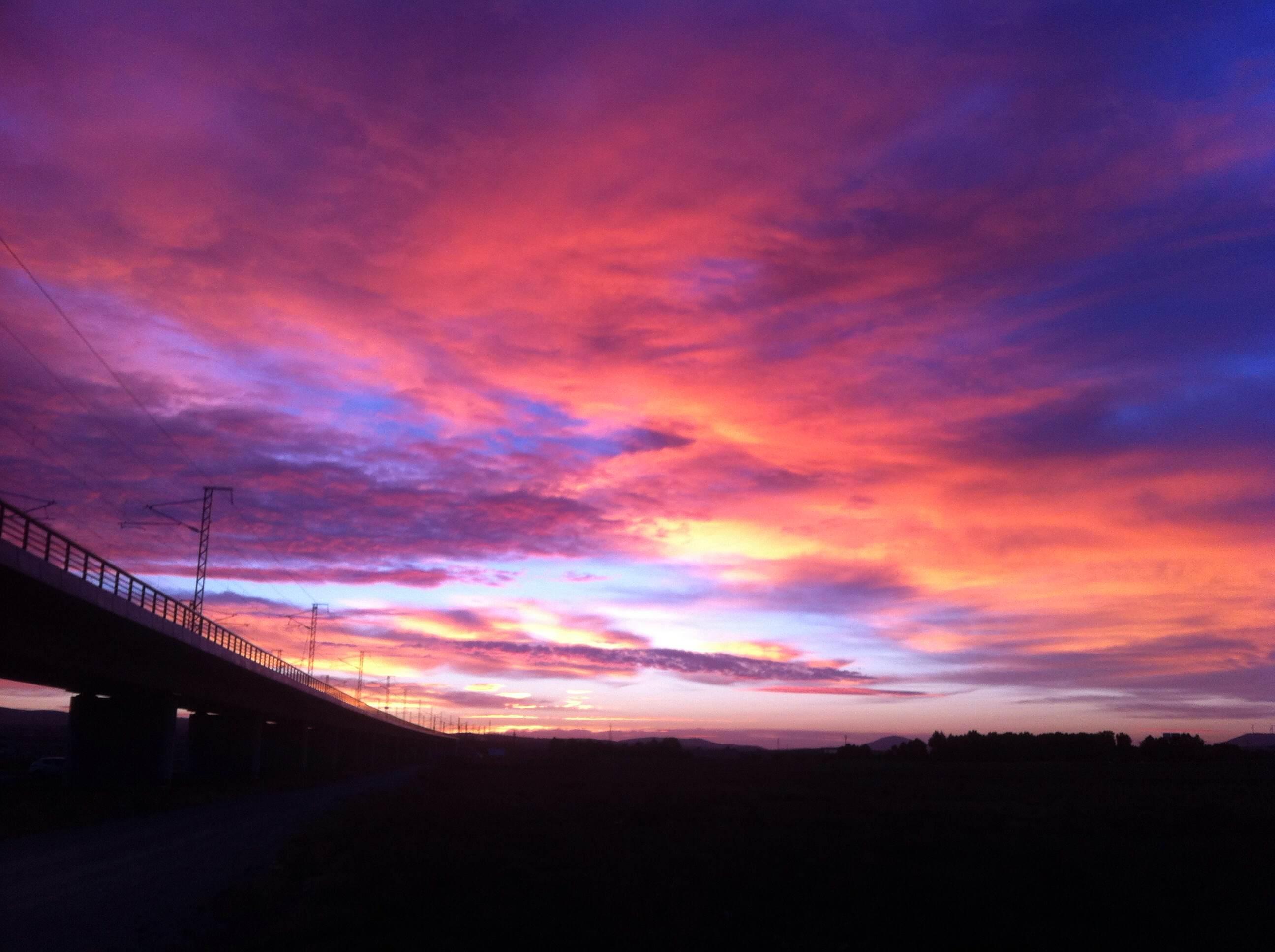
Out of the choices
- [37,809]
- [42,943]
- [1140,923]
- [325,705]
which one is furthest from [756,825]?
[325,705]

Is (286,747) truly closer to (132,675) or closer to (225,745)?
(225,745)

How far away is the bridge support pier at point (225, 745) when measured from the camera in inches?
2776

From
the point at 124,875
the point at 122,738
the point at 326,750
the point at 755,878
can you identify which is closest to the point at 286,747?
the point at 326,750

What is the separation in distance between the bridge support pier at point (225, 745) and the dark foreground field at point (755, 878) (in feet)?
119

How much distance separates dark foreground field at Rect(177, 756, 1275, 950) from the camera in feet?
44.1

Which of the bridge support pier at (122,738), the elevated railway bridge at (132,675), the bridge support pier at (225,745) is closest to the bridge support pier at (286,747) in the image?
the elevated railway bridge at (132,675)

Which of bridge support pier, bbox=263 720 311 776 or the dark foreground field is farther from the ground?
the dark foreground field

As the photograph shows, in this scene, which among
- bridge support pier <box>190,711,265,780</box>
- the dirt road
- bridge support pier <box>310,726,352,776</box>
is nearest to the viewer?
the dirt road

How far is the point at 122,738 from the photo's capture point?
4862 centimetres

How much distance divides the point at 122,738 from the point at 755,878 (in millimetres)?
41455

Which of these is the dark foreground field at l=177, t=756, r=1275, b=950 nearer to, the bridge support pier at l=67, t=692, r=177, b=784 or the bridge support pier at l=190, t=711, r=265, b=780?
the bridge support pier at l=67, t=692, r=177, b=784

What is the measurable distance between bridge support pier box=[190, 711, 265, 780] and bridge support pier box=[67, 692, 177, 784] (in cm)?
2179

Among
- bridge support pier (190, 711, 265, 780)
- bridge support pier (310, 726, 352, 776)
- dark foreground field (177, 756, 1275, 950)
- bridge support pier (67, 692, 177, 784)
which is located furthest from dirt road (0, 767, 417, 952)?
bridge support pier (310, 726, 352, 776)

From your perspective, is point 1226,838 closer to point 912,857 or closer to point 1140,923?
point 912,857
